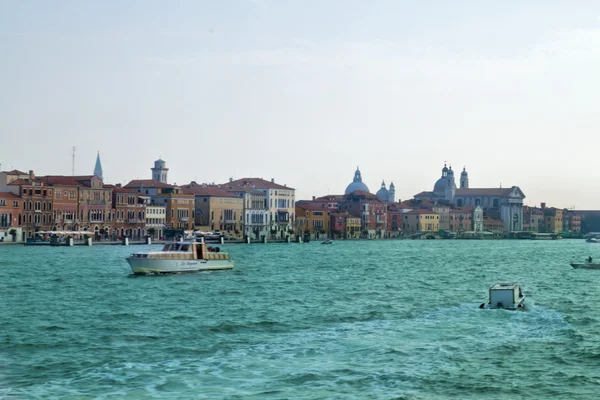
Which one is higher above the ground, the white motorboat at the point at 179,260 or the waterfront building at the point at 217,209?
the waterfront building at the point at 217,209

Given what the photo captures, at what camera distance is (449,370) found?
2009 centimetres

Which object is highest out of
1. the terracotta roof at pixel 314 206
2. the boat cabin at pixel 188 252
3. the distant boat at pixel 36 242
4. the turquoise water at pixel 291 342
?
the terracotta roof at pixel 314 206

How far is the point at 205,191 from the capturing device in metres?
127

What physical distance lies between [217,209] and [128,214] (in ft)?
54.6

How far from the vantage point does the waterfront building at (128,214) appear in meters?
111

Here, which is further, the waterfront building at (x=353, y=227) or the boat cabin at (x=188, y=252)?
the waterfront building at (x=353, y=227)

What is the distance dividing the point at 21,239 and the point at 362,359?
273 ft

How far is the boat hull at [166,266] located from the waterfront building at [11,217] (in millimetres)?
47425

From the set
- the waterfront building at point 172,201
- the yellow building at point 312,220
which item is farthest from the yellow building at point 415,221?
the waterfront building at point 172,201

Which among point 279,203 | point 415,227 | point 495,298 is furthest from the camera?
point 415,227

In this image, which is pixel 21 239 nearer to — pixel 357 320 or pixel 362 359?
pixel 357 320

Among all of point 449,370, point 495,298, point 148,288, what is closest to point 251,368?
point 449,370

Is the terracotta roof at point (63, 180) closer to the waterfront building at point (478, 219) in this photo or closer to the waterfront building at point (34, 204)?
the waterfront building at point (34, 204)

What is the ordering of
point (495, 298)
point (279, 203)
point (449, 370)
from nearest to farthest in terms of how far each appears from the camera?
1. point (449, 370)
2. point (495, 298)
3. point (279, 203)
